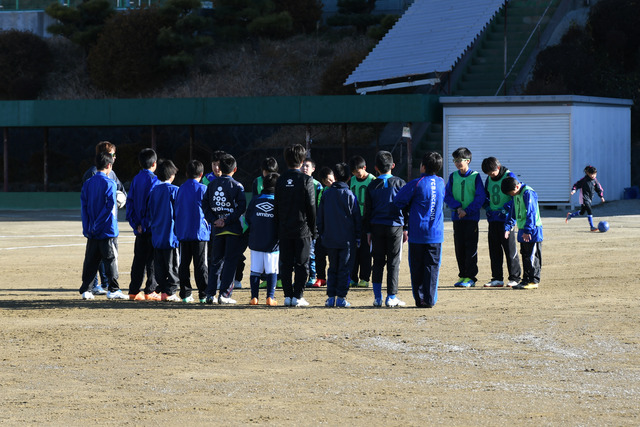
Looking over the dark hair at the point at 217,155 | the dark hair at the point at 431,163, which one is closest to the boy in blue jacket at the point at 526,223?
the dark hair at the point at 431,163

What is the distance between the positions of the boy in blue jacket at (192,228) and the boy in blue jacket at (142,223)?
1.57 ft

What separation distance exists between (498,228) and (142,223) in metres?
4.73

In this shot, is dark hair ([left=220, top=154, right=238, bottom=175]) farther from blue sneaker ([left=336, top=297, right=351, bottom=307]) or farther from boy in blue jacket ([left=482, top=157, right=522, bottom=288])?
boy in blue jacket ([left=482, top=157, right=522, bottom=288])

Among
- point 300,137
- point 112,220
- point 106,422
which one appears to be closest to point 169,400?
point 106,422

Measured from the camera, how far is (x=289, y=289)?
36.2ft

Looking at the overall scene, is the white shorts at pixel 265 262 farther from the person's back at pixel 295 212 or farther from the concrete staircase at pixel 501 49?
the concrete staircase at pixel 501 49

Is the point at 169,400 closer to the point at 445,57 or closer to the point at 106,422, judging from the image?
the point at 106,422

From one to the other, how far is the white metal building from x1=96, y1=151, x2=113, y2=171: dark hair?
69.1 feet

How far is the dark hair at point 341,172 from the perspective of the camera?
11938 mm

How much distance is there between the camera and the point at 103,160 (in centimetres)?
1163

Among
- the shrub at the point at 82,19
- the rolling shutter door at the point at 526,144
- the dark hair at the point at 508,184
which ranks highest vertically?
the shrub at the point at 82,19

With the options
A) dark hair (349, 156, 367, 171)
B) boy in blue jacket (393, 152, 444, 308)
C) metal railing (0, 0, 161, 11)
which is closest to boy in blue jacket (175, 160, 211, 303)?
dark hair (349, 156, 367, 171)

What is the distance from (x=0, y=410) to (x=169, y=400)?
42.8 inches

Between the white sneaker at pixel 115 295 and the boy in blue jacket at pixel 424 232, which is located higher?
the boy in blue jacket at pixel 424 232
